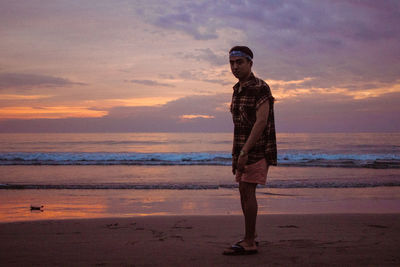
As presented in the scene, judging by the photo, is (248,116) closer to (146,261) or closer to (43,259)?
(146,261)

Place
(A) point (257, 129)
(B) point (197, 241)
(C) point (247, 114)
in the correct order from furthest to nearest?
(B) point (197, 241) → (C) point (247, 114) → (A) point (257, 129)

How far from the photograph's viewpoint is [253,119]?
293 centimetres

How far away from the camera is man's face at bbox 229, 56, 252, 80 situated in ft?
9.61

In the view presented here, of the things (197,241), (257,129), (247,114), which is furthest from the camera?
(197,241)

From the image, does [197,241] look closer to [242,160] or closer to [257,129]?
[242,160]

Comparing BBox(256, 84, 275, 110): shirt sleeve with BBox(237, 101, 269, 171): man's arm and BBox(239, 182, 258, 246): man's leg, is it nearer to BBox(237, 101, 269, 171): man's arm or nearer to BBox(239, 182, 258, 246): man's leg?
BBox(237, 101, 269, 171): man's arm

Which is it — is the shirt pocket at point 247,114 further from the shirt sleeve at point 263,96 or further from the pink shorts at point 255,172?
the pink shorts at point 255,172

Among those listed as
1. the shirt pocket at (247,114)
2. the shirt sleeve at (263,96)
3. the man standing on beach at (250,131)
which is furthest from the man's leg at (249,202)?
the shirt sleeve at (263,96)

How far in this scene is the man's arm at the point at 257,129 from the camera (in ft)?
9.17

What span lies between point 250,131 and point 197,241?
57.8 inches

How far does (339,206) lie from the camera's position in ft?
21.0

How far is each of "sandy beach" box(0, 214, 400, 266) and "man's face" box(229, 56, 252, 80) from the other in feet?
5.39

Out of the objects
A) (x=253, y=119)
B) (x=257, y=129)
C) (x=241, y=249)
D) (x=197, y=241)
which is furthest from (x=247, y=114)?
(x=197, y=241)

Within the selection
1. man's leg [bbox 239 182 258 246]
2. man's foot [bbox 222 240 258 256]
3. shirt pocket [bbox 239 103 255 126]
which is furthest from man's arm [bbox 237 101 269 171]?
man's foot [bbox 222 240 258 256]
